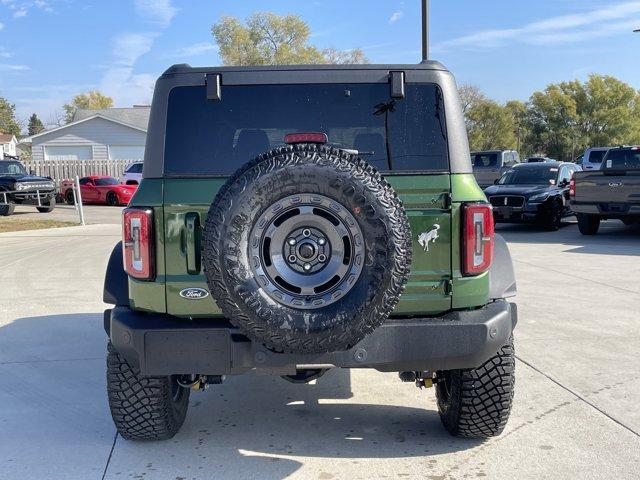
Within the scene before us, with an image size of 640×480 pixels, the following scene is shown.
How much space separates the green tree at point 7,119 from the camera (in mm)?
Answer: 98938

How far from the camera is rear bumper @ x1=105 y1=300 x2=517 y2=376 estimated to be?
3211 mm

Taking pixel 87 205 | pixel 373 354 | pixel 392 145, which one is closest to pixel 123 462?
pixel 373 354

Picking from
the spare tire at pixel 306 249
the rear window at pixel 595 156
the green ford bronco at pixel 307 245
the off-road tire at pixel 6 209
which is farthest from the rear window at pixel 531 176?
the off-road tire at pixel 6 209

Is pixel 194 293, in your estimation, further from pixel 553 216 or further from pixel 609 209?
pixel 553 216

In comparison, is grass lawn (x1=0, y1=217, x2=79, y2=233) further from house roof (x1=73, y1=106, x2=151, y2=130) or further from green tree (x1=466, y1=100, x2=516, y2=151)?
green tree (x1=466, y1=100, x2=516, y2=151)

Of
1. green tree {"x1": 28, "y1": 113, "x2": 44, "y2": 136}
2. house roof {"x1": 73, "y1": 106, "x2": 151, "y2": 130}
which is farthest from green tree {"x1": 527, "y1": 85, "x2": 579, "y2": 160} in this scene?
green tree {"x1": 28, "y1": 113, "x2": 44, "y2": 136}

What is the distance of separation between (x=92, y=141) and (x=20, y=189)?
2103 centimetres

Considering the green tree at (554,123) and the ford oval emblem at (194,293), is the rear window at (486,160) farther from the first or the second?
the green tree at (554,123)

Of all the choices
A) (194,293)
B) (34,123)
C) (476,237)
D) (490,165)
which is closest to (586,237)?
(490,165)

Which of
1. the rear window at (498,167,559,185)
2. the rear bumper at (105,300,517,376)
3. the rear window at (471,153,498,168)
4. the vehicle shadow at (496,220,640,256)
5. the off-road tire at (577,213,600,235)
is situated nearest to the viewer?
the rear bumper at (105,300,517,376)

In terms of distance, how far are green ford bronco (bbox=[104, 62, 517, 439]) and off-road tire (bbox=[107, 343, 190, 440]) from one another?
1 cm

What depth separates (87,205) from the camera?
27984 mm

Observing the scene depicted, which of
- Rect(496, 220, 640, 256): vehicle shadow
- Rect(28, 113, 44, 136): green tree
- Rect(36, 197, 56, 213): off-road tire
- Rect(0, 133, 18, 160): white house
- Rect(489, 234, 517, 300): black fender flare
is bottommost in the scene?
Rect(496, 220, 640, 256): vehicle shadow

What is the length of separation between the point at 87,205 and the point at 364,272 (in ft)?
88.4
